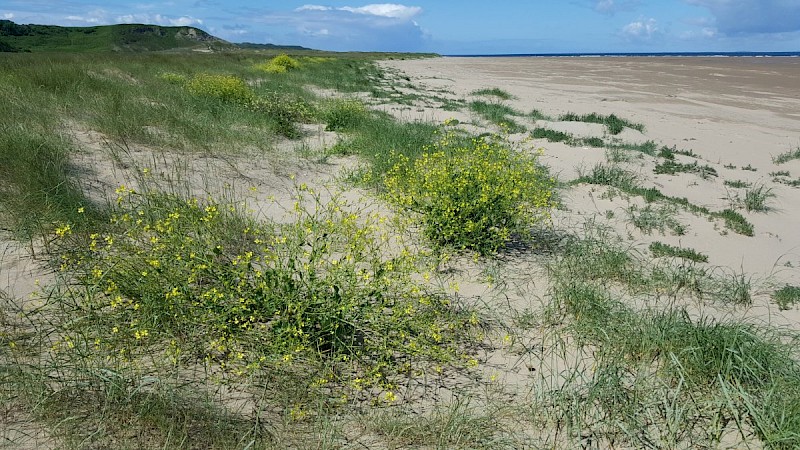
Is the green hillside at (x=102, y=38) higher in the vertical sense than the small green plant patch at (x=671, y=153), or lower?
higher

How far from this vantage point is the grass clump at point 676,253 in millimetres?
5215

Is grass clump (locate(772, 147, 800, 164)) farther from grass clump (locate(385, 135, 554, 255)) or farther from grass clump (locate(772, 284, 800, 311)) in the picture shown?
grass clump (locate(385, 135, 554, 255))

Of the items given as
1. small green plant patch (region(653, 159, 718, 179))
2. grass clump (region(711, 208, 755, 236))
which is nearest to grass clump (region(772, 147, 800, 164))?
small green plant patch (region(653, 159, 718, 179))

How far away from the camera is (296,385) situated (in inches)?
109

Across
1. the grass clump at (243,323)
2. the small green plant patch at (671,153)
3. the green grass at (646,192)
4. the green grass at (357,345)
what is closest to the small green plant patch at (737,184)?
the small green plant patch at (671,153)

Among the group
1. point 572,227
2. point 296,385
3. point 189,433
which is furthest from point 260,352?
point 572,227

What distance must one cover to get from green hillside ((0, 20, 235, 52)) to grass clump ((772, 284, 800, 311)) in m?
82.2

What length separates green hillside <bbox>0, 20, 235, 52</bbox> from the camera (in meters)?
75.7

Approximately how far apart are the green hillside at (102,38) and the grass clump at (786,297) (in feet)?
270

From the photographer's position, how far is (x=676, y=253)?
5270 mm

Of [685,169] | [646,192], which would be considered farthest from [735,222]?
[685,169]

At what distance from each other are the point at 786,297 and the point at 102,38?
362 ft

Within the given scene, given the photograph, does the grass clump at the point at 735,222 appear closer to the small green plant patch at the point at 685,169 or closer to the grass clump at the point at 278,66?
the small green plant patch at the point at 685,169

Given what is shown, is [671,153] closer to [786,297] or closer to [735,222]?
[735,222]
